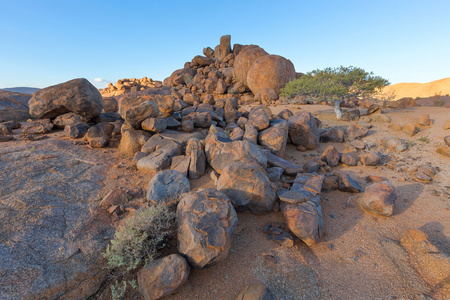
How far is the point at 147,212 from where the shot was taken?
3082mm

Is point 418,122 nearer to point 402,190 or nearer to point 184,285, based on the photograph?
point 402,190

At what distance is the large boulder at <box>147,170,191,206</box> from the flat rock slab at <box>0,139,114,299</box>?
0.82 metres

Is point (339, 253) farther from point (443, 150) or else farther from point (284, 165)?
point (443, 150)

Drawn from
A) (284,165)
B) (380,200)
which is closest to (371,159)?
(380,200)

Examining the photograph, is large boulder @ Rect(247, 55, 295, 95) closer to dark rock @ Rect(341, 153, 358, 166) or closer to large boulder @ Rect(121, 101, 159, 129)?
dark rock @ Rect(341, 153, 358, 166)

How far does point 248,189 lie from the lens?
359cm

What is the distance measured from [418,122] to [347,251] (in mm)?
7128

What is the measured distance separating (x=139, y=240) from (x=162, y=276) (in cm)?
59

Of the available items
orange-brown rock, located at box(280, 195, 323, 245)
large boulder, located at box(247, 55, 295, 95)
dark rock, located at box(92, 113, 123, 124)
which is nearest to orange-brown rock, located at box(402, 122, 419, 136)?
orange-brown rock, located at box(280, 195, 323, 245)

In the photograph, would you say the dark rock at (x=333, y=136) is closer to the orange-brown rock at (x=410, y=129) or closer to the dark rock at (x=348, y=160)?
the dark rock at (x=348, y=160)

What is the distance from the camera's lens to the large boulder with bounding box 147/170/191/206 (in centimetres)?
375

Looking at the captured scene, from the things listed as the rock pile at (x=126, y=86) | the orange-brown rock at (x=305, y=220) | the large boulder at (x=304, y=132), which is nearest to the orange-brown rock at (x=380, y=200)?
the orange-brown rock at (x=305, y=220)

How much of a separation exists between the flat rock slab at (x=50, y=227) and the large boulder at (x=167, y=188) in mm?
819

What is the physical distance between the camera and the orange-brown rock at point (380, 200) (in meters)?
3.64
